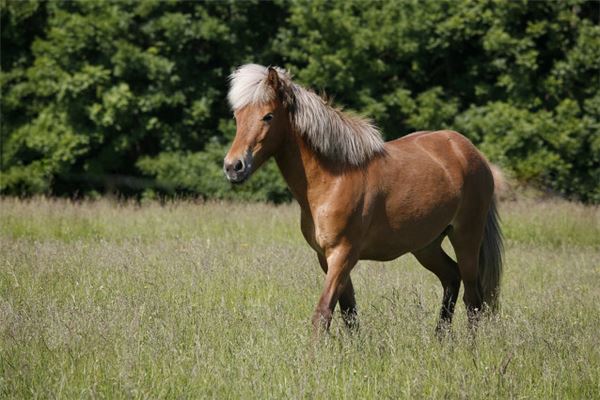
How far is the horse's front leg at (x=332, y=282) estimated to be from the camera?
581cm

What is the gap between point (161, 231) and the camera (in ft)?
36.3

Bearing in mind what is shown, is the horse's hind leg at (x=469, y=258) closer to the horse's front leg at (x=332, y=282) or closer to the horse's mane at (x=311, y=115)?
the horse's mane at (x=311, y=115)

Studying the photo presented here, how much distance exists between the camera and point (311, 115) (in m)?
6.18

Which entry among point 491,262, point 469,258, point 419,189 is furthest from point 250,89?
point 491,262

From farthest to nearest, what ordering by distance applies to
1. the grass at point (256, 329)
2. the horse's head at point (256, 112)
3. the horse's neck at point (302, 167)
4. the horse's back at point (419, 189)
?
1. the horse's back at point (419, 189)
2. the horse's neck at point (302, 167)
3. the horse's head at point (256, 112)
4. the grass at point (256, 329)

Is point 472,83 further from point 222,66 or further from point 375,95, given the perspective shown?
point 222,66

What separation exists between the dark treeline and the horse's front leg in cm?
1099

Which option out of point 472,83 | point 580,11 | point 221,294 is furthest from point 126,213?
point 580,11

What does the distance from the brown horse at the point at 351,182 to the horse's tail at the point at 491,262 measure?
0.04 feet

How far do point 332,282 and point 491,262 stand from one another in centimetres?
→ 208

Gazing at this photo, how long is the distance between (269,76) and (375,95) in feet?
39.8

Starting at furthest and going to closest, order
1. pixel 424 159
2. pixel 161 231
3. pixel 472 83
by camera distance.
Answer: pixel 472 83, pixel 161 231, pixel 424 159

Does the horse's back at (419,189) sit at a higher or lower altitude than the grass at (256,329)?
higher

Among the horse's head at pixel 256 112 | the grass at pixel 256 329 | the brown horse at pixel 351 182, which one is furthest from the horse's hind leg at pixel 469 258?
the horse's head at pixel 256 112
